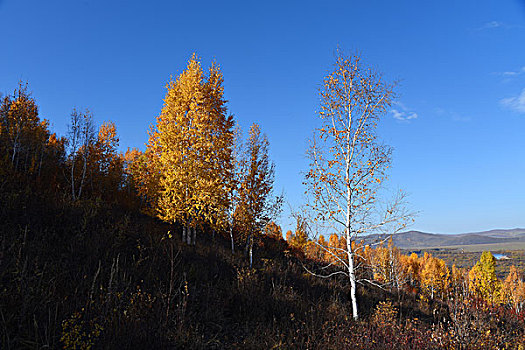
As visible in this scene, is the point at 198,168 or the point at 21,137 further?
the point at 21,137

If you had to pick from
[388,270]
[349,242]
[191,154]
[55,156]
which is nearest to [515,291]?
[388,270]

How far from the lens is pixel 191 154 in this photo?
1194 cm

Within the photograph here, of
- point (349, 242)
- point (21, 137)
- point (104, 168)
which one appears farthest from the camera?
point (104, 168)

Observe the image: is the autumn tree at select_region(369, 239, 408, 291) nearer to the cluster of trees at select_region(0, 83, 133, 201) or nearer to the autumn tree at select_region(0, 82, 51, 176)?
the cluster of trees at select_region(0, 83, 133, 201)

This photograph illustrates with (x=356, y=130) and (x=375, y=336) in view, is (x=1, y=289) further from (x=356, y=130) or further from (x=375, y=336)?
(x=356, y=130)

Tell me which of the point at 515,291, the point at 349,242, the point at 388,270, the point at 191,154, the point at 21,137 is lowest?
the point at 515,291

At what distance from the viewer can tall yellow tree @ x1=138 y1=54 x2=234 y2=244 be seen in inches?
457

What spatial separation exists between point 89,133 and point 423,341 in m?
19.8

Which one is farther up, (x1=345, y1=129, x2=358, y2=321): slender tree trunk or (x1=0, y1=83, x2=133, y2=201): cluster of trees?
(x1=0, y1=83, x2=133, y2=201): cluster of trees

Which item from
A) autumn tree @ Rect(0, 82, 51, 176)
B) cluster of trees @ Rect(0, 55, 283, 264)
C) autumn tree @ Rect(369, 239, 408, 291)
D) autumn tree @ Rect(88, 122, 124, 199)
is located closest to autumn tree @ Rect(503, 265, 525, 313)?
autumn tree @ Rect(369, 239, 408, 291)

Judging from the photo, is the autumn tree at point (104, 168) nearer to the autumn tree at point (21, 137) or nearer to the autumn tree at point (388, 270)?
the autumn tree at point (21, 137)

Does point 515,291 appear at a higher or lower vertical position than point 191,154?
lower

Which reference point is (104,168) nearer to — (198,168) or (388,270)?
(198,168)

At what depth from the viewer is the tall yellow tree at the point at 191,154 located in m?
11.6
